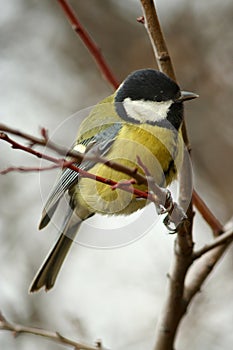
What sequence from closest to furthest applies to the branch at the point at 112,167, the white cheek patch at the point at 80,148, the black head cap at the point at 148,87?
the branch at the point at 112,167 → the black head cap at the point at 148,87 → the white cheek patch at the point at 80,148

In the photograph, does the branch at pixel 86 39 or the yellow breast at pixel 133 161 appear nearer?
the branch at pixel 86 39

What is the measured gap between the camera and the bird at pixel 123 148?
2172mm

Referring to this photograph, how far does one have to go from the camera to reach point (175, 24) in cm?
421

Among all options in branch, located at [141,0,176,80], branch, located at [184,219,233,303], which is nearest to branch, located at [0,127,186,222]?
branch, located at [184,219,233,303]

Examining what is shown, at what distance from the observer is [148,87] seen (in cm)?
238

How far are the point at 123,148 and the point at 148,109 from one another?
0.24 m

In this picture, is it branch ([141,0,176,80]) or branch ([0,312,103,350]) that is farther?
branch ([141,0,176,80])

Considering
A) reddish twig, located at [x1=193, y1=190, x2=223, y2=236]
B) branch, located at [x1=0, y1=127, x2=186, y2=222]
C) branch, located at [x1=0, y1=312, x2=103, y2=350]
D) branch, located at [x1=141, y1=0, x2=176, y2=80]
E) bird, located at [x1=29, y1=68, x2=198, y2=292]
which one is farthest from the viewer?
bird, located at [x1=29, y1=68, x2=198, y2=292]

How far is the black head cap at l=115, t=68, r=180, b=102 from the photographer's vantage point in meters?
2.28

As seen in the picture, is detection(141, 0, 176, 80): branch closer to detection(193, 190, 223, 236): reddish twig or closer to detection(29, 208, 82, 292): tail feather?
detection(193, 190, 223, 236): reddish twig

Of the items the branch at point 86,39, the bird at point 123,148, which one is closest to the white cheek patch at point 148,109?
the bird at point 123,148

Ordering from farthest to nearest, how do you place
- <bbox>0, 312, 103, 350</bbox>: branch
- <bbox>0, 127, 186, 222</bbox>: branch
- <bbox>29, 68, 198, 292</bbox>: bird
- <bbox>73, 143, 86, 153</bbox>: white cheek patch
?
<bbox>73, 143, 86, 153</bbox>: white cheek patch < <bbox>29, 68, 198, 292</bbox>: bird < <bbox>0, 312, 103, 350</bbox>: branch < <bbox>0, 127, 186, 222</bbox>: branch

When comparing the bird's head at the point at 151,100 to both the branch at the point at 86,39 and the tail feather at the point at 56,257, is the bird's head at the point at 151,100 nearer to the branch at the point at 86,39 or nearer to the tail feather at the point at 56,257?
the branch at the point at 86,39

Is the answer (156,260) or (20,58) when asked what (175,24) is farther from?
(156,260)
